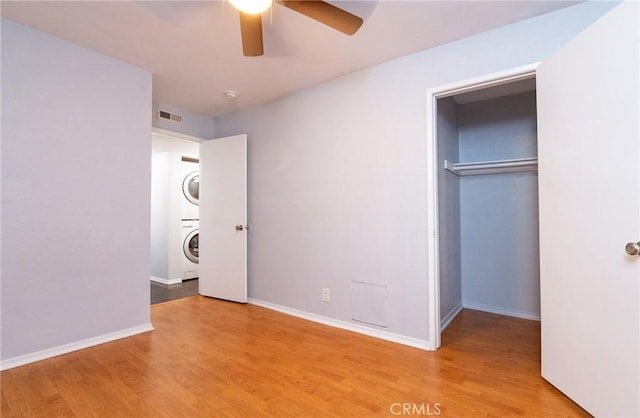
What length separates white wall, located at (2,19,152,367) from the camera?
2113 mm

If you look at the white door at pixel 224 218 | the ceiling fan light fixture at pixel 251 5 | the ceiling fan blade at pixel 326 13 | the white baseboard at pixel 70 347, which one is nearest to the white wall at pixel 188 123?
the white door at pixel 224 218

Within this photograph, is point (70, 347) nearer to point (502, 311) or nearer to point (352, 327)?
point (352, 327)

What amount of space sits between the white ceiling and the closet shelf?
1229 millimetres

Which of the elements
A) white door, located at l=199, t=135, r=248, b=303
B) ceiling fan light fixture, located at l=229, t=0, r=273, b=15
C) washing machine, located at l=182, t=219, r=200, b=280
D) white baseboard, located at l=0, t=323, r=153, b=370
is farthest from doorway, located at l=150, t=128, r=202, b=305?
ceiling fan light fixture, located at l=229, t=0, r=273, b=15

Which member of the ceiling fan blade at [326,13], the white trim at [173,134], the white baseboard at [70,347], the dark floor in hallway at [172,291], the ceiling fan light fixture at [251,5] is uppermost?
the ceiling fan blade at [326,13]

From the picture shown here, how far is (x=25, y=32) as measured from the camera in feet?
7.11

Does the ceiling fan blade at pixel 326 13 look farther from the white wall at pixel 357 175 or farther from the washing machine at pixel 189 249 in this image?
the washing machine at pixel 189 249

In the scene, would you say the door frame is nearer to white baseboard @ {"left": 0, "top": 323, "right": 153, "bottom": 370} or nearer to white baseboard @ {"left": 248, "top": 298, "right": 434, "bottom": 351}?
white baseboard @ {"left": 248, "top": 298, "right": 434, "bottom": 351}

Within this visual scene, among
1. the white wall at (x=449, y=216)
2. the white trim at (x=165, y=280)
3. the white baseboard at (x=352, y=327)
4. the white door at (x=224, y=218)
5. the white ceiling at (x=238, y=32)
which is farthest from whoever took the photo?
the white trim at (x=165, y=280)

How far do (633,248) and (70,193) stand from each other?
348 centimetres

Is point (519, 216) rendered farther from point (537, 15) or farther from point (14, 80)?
point (14, 80)

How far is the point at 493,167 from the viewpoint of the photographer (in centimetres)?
316

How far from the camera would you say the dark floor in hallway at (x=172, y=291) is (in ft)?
12.9

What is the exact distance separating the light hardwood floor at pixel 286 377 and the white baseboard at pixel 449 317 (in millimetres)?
76
